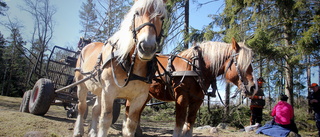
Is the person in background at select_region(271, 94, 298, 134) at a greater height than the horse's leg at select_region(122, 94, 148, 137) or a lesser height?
lesser

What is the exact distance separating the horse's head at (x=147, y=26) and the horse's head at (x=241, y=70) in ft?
6.78

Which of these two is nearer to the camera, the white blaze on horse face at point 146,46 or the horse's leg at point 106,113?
the white blaze on horse face at point 146,46

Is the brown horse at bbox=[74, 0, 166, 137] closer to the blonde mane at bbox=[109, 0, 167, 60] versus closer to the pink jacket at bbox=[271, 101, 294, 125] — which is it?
the blonde mane at bbox=[109, 0, 167, 60]

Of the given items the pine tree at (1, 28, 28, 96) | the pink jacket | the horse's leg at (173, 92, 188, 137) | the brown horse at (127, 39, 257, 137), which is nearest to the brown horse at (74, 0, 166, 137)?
the brown horse at (127, 39, 257, 137)

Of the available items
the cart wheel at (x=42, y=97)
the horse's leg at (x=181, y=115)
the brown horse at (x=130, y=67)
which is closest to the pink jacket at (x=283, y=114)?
the horse's leg at (x=181, y=115)

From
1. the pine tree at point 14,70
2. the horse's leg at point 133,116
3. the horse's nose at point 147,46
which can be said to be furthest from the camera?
the pine tree at point 14,70

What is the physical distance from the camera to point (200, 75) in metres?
3.80

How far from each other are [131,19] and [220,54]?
2245 millimetres

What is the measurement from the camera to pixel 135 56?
2.40 meters

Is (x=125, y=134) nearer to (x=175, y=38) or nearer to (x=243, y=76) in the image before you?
(x=243, y=76)

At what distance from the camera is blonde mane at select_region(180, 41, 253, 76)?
12.2 feet

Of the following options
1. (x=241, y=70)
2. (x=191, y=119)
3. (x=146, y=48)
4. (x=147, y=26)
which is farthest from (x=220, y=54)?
(x=146, y=48)

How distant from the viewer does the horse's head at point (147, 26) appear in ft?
6.33

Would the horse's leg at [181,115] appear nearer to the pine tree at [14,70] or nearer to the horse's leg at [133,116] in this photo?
the horse's leg at [133,116]
